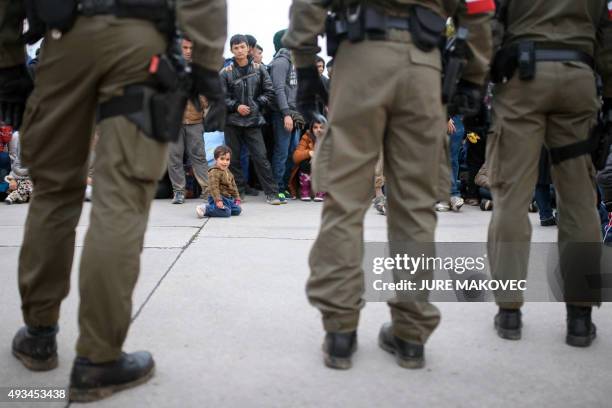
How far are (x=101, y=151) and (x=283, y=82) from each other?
5869mm

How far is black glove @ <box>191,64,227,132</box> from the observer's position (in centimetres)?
214

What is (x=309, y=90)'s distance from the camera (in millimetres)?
2535

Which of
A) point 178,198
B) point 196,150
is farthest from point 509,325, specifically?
point 196,150

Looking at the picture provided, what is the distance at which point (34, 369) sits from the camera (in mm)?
2277

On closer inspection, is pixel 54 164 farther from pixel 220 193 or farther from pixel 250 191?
pixel 250 191

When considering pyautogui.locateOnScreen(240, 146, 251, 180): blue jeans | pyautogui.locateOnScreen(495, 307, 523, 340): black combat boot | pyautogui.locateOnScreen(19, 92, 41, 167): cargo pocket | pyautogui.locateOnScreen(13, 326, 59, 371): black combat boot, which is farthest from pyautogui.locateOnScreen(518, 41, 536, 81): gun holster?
pyautogui.locateOnScreen(240, 146, 251, 180): blue jeans

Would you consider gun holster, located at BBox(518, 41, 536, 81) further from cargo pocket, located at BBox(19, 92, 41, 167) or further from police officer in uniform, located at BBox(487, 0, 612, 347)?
cargo pocket, located at BBox(19, 92, 41, 167)

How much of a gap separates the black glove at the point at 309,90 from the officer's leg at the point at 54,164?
835mm

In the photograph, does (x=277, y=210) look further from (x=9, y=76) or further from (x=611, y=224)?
(x=9, y=76)

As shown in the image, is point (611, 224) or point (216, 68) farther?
point (611, 224)

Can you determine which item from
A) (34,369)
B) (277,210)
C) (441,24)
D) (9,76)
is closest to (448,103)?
(441,24)

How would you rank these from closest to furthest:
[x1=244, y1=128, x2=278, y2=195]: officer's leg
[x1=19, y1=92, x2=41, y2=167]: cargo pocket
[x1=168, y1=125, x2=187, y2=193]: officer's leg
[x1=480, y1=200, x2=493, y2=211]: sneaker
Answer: [x1=19, y1=92, x2=41, y2=167]: cargo pocket < [x1=480, y1=200, x2=493, y2=211]: sneaker < [x1=168, y1=125, x2=187, y2=193]: officer's leg < [x1=244, y1=128, x2=278, y2=195]: officer's leg

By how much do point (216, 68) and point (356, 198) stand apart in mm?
695

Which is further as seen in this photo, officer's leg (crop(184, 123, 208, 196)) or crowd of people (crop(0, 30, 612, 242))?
officer's leg (crop(184, 123, 208, 196))
